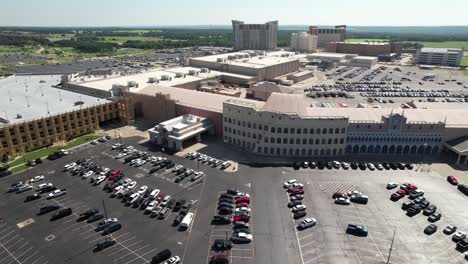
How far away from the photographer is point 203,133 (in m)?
123

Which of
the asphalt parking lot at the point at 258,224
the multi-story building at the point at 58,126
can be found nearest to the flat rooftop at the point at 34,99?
the multi-story building at the point at 58,126

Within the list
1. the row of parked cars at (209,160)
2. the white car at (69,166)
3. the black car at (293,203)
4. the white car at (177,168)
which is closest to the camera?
the black car at (293,203)

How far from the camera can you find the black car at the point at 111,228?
2685 inches

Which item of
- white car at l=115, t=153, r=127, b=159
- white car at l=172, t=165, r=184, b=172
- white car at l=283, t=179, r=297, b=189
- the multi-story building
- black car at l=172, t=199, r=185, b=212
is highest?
the multi-story building

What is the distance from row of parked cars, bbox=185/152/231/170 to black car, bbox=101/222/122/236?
3662 cm

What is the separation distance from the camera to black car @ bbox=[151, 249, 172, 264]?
59906 mm

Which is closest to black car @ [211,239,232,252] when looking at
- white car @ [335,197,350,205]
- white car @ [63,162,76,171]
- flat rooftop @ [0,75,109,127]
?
white car @ [335,197,350,205]

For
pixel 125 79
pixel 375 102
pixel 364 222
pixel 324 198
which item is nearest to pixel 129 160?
pixel 324 198

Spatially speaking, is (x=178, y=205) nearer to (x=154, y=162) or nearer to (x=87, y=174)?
(x=154, y=162)

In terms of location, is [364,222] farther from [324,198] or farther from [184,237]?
[184,237]

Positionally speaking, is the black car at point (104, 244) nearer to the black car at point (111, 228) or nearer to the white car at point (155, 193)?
the black car at point (111, 228)

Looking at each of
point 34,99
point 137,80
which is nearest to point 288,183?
point 137,80

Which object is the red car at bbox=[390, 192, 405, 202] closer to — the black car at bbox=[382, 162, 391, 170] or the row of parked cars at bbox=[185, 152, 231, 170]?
the black car at bbox=[382, 162, 391, 170]

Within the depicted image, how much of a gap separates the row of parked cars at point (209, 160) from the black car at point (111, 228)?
36.6m
